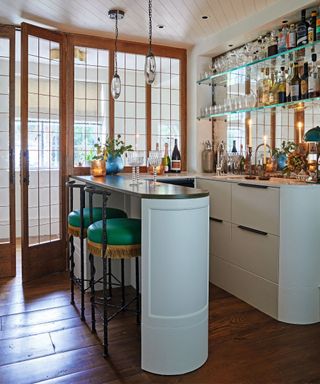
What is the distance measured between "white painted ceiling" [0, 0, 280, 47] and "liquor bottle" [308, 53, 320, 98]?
2.02 ft

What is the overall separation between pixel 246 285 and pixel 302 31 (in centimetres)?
211

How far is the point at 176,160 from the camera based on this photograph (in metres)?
4.59

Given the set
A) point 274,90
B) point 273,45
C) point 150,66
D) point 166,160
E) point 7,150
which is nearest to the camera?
point 150,66

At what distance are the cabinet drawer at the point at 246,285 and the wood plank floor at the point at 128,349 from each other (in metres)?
0.08

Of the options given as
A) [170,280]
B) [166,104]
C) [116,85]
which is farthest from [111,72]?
[170,280]

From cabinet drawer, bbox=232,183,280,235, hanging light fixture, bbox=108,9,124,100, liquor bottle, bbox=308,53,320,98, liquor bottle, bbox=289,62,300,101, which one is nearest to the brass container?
hanging light fixture, bbox=108,9,124,100

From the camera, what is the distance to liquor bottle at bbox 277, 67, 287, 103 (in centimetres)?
350

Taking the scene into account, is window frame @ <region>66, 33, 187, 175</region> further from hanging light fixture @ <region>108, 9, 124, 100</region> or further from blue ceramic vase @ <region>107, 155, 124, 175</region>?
blue ceramic vase @ <region>107, 155, 124, 175</region>

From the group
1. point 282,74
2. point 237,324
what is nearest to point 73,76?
point 282,74

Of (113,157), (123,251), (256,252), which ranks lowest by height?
(256,252)

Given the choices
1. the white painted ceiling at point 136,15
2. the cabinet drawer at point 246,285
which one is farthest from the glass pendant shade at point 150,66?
the cabinet drawer at point 246,285

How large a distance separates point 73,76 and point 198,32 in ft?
4.53

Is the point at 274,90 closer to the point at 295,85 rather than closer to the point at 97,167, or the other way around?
the point at 295,85

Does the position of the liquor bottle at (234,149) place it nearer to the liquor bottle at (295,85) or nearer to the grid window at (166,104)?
the grid window at (166,104)
